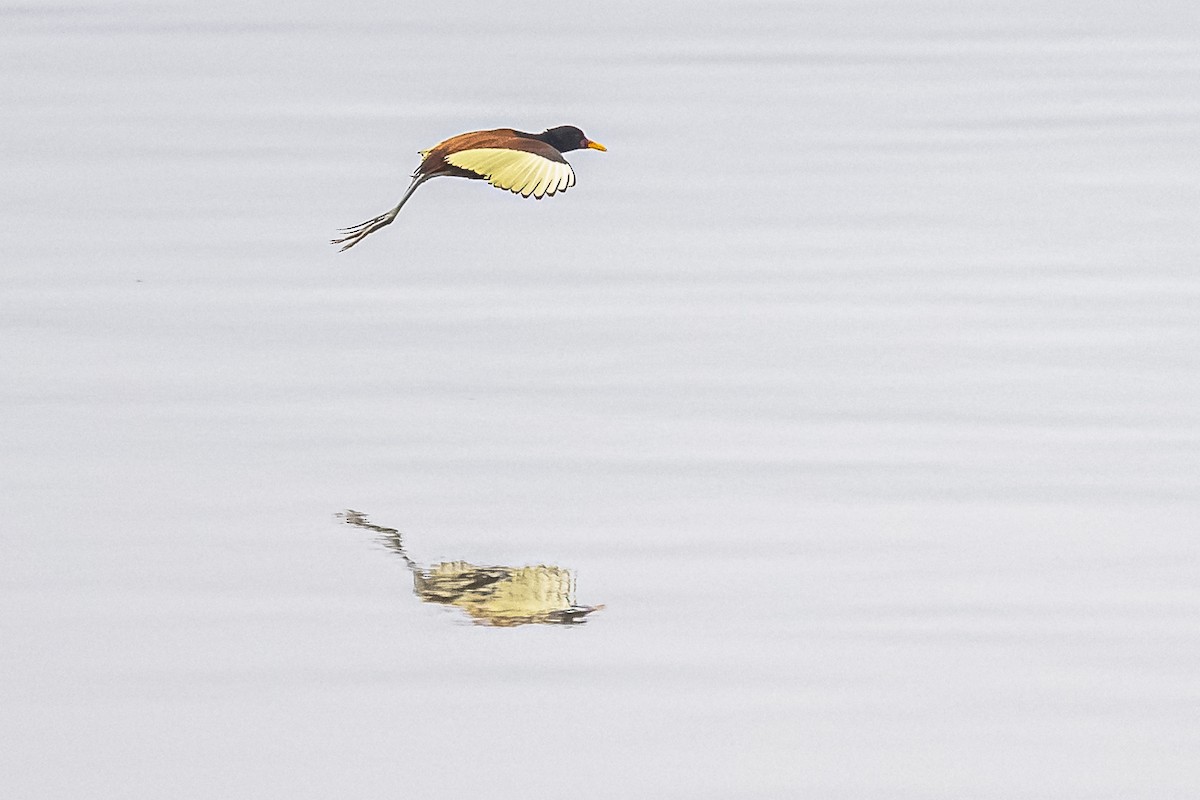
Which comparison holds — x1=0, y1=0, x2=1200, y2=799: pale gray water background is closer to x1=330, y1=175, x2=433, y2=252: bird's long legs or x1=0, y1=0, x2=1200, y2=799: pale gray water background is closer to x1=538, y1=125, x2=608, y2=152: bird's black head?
x1=330, y1=175, x2=433, y2=252: bird's long legs

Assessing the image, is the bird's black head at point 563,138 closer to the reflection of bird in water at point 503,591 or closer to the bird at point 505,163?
the bird at point 505,163

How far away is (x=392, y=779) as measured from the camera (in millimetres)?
4625

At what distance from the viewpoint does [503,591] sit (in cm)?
564

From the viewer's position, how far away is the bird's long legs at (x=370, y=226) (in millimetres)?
7629

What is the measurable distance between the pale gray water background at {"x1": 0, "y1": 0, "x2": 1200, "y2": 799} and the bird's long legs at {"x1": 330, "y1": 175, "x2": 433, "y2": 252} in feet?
0.43

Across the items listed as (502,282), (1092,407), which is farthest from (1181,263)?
(502,282)

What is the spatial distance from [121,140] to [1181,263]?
450cm

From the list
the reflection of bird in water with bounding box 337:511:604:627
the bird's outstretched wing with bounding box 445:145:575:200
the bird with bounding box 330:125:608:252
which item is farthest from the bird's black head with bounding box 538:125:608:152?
the reflection of bird in water with bounding box 337:511:604:627

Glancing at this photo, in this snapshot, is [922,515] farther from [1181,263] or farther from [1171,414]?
[1181,263]

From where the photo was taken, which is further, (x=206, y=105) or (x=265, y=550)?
(x=206, y=105)

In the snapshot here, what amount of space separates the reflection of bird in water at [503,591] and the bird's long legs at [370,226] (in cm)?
199

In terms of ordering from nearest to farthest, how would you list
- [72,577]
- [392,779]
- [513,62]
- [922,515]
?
1. [392,779]
2. [72,577]
3. [922,515]
4. [513,62]

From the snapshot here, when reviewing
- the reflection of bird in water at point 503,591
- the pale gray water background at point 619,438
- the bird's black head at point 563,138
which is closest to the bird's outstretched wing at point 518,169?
the pale gray water background at point 619,438

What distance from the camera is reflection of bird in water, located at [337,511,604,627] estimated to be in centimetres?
550
